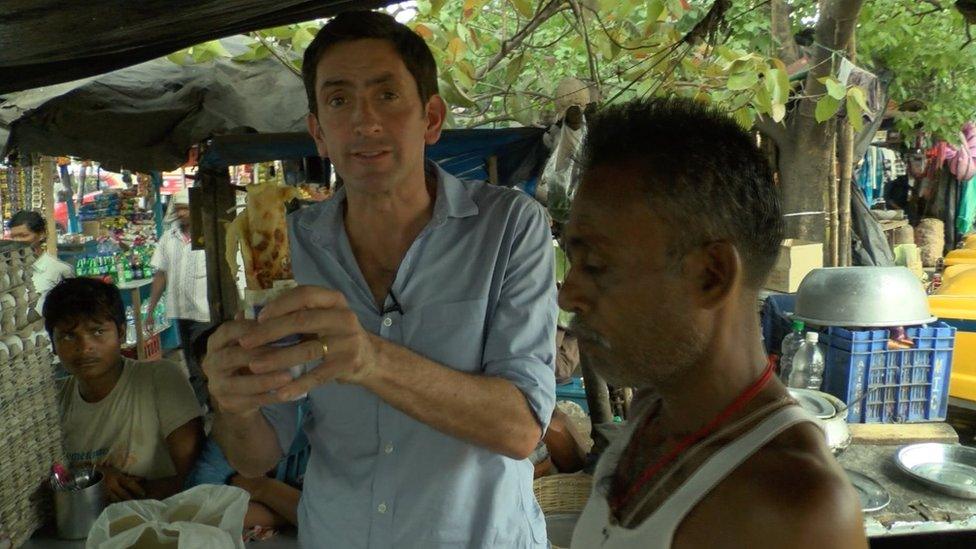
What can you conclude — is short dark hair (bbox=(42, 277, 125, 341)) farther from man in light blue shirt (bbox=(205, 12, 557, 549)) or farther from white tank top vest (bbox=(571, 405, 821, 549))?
white tank top vest (bbox=(571, 405, 821, 549))

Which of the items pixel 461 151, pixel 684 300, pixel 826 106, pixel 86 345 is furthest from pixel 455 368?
pixel 461 151

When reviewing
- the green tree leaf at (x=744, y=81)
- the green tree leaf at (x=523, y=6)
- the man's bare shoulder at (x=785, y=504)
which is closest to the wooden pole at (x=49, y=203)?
the green tree leaf at (x=523, y=6)

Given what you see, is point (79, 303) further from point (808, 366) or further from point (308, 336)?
point (808, 366)

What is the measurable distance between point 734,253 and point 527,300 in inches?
24.1

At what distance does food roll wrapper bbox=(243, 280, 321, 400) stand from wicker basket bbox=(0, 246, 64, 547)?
116 centimetres

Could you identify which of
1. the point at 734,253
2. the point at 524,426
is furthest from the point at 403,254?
the point at 734,253

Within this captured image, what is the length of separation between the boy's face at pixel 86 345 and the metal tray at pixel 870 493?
10.7 ft

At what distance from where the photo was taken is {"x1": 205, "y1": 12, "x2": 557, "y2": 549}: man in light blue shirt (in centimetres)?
157

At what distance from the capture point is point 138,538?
2.08 meters

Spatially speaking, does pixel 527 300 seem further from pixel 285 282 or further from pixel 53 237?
pixel 53 237

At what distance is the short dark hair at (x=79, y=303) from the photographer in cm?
326

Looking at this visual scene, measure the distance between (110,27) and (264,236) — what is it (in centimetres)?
64

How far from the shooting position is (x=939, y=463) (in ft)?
10.5

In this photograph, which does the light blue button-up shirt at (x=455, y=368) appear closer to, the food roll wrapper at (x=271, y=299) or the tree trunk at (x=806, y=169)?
the food roll wrapper at (x=271, y=299)
